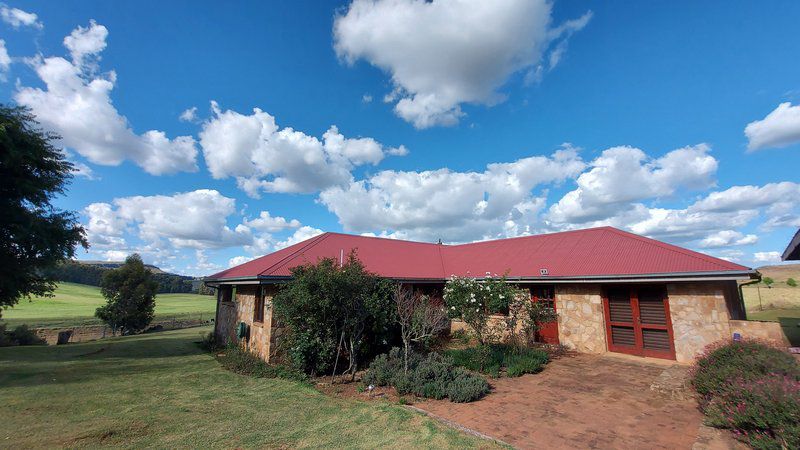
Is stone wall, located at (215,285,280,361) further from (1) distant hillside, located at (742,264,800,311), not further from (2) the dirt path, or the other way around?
(1) distant hillside, located at (742,264,800,311)

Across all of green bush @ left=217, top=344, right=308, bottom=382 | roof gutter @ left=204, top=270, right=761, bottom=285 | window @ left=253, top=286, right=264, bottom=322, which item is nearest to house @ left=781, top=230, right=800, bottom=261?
roof gutter @ left=204, top=270, right=761, bottom=285

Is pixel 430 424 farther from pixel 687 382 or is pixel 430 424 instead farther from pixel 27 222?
pixel 27 222

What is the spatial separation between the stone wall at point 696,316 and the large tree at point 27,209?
2305 centimetres

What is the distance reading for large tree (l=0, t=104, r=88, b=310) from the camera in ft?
43.1

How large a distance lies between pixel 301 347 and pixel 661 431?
7914mm

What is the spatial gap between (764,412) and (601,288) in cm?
781

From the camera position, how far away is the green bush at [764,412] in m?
4.09

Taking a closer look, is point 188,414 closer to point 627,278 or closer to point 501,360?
point 501,360

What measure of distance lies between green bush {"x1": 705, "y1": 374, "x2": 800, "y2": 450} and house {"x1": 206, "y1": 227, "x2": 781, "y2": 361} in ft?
18.1

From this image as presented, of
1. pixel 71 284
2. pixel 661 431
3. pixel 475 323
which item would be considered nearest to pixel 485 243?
pixel 475 323

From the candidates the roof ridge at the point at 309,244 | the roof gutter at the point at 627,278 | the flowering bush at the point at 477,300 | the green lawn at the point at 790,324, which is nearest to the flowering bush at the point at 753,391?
the roof gutter at the point at 627,278

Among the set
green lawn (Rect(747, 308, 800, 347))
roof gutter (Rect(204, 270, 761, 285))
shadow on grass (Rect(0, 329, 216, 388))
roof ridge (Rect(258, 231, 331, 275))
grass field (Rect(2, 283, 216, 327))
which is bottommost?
grass field (Rect(2, 283, 216, 327))

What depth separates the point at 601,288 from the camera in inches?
467

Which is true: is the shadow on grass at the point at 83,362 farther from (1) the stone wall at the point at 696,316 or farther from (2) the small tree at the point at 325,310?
(1) the stone wall at the point at 696,316
